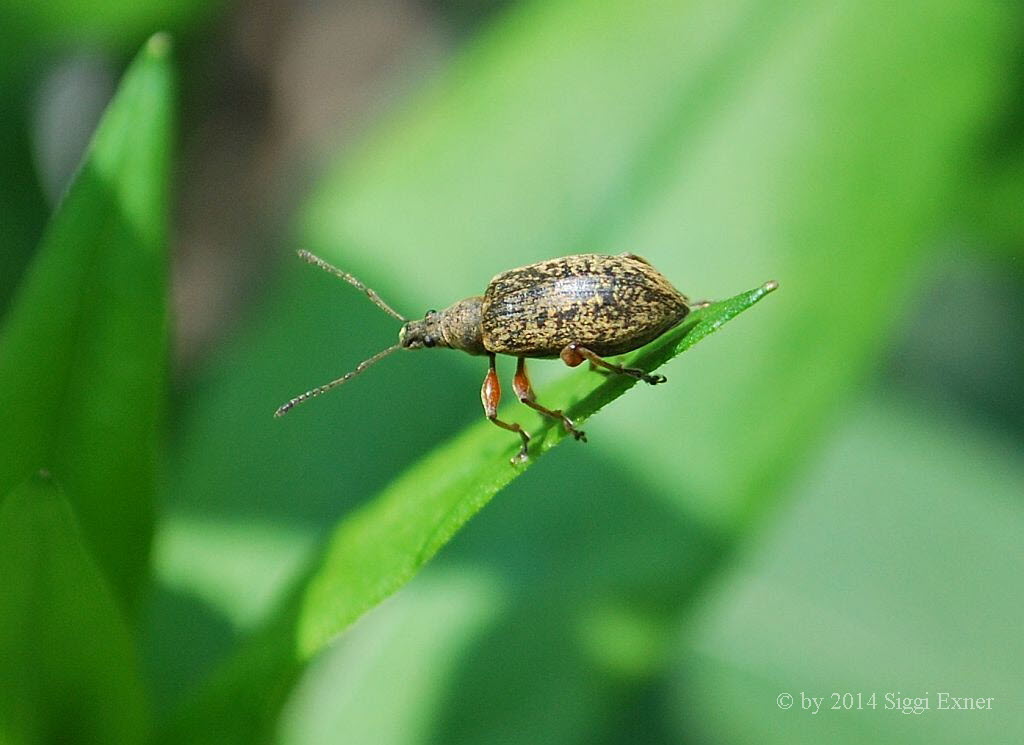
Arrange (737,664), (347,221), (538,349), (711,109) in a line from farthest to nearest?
(737,664)
(347,221)
(711,109)
(538,349)

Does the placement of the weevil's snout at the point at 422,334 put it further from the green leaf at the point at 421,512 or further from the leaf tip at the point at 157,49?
the leaf tip at the point at 157,49

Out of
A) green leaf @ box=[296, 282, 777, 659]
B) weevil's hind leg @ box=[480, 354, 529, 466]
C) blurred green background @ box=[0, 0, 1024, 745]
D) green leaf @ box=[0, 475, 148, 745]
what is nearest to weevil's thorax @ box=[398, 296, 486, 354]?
weevil's hind leg @ box=[480, 354, 529, 466]

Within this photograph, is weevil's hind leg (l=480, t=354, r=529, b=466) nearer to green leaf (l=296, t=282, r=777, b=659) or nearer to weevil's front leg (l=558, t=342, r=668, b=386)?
green leaf (l=296, t=282, r=777, b=659)

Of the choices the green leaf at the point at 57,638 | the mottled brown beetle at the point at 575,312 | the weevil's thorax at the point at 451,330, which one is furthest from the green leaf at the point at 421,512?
the weevil's thorax at the point at 451,330

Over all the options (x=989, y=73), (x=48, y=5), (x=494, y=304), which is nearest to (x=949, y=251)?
(x=989, y=73)

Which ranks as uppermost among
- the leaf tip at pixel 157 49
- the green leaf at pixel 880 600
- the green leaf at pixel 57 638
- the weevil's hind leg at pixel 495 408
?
the leaf tip at pixel 157 49

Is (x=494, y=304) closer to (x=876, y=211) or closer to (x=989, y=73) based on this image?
(x=876, y=211)
